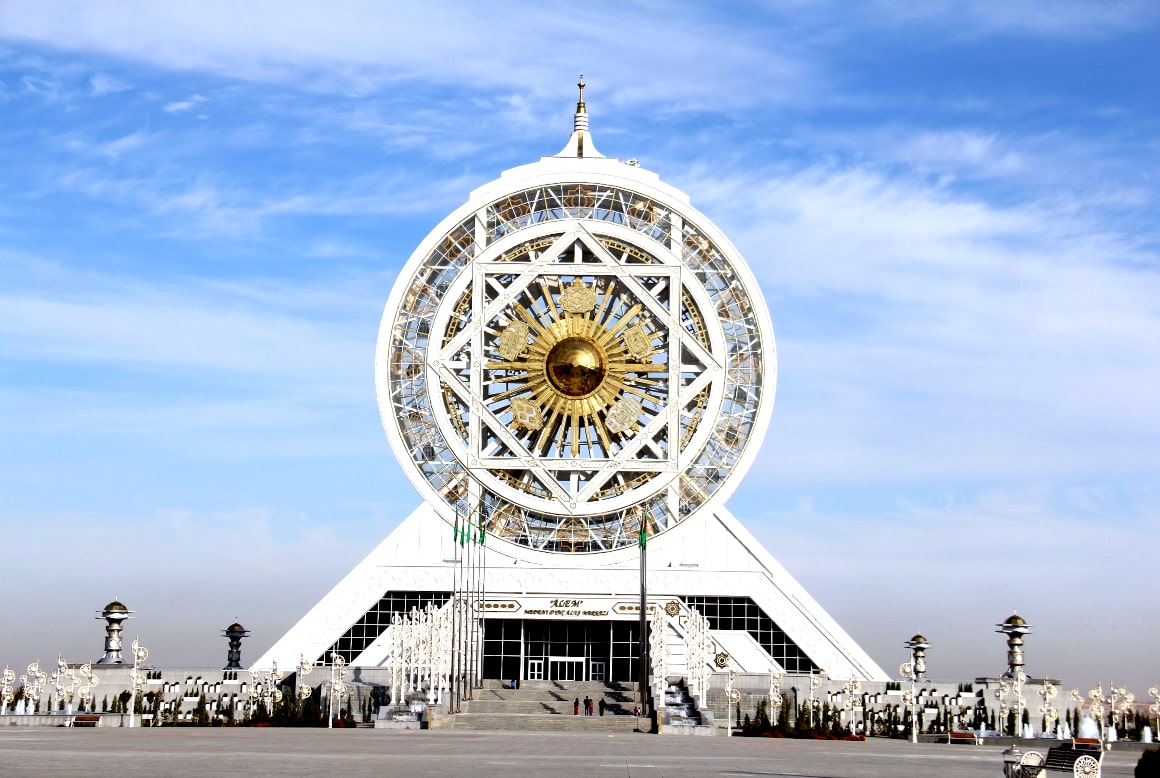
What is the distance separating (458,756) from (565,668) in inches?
1117

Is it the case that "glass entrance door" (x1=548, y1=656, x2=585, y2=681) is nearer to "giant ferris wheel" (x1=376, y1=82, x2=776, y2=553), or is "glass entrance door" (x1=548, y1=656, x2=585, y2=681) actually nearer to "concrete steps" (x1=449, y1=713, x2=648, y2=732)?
"giant ferris wheel" (x1=376, y1=82, x2=776, y2=553)

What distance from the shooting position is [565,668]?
49.9m

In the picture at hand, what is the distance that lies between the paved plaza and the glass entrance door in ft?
56.9

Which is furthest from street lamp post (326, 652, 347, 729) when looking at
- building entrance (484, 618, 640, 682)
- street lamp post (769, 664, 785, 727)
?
street lamp post (769, 664, 785, 727)

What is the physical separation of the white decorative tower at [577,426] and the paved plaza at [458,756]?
16352 millimetres

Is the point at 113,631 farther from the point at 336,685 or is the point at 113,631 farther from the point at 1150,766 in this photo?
the point at 1150,766

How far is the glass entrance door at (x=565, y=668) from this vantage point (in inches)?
1959

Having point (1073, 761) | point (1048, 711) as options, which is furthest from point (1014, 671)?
point (1073, 761)

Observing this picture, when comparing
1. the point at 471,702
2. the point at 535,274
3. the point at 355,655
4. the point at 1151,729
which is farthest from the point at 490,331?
the point at 1151,729

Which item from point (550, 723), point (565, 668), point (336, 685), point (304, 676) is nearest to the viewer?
point (550, 723)

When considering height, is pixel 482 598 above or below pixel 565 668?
above

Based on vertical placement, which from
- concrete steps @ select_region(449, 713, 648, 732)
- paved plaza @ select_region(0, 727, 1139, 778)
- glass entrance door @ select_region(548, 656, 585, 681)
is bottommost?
concrete steps @ select_region(449, 713, 648, 732)

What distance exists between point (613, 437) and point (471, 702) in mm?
13340

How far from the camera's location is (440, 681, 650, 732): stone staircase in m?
36.3
